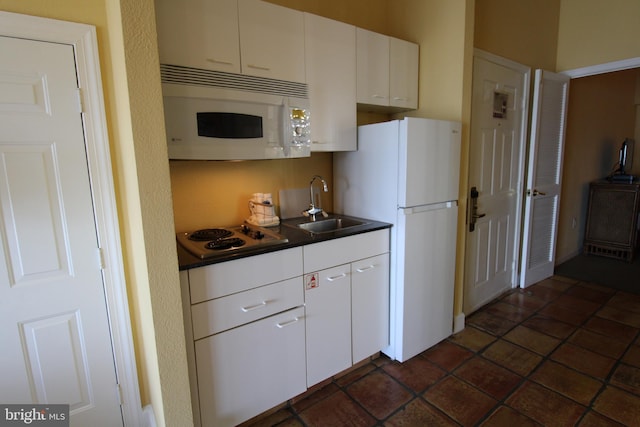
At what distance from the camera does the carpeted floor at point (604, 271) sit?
11.3 feet

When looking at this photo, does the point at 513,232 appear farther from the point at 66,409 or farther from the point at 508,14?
the point at 66,409

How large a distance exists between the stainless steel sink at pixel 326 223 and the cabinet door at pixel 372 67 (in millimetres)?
820

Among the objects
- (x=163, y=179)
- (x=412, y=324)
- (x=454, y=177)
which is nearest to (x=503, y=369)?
(x=412, y=324)

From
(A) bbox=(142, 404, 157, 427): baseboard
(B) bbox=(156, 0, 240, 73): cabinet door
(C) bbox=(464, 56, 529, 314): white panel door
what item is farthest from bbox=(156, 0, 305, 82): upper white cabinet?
(A) bbox=(142, 404, 157, 427): baseboard

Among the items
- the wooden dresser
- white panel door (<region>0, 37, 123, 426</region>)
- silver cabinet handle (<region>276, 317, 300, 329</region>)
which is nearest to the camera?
white panel door (<region>0, 37, 123, 426</region>)

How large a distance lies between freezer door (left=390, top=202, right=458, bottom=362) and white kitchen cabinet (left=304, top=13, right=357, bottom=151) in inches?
26.1

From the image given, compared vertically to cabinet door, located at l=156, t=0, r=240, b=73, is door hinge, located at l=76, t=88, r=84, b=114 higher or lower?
lower

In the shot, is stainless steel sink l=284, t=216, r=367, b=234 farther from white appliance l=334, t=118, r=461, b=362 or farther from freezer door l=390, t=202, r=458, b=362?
freezer door l=390, t=202, r=458, b=362

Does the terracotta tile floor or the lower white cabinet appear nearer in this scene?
the lower white cabinet

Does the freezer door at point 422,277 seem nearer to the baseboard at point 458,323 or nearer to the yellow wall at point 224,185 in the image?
the baseboard at point 458,323

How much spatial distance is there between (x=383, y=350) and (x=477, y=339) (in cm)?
77

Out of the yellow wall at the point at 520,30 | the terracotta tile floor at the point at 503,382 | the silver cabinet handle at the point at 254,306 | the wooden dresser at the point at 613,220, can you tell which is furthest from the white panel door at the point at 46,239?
the wooden dresser at the point at 613,220

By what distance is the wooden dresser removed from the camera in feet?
13.0

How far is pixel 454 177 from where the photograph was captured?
7.43 ft
